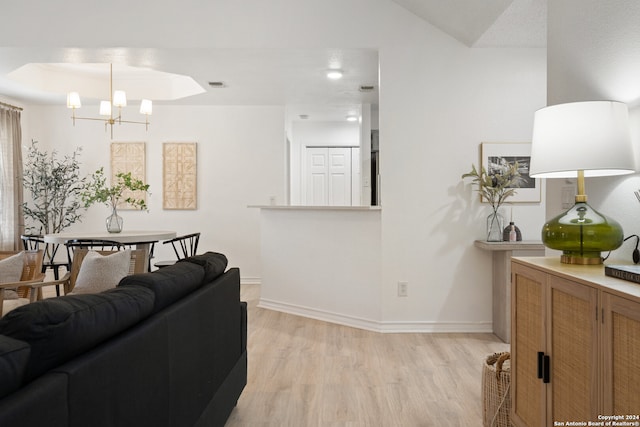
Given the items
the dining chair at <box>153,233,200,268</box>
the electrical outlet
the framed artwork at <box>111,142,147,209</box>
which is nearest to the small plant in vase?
the electrical outlet

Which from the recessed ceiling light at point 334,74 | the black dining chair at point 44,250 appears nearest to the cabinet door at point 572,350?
the black dining chair at point 44,250

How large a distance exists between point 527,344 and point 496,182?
93.3 inches

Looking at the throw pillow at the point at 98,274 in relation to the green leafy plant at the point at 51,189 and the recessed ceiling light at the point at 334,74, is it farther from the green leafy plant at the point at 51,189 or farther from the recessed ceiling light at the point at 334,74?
the green leafy plant at the point at 51,189

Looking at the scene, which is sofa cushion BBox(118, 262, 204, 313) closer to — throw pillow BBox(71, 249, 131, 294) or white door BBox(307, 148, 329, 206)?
throw pillow BBox(71, 249, 131, 294)

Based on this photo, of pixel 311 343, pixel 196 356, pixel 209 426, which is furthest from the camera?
pixel 311 343

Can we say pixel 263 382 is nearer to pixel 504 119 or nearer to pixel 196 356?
pixel 196 356

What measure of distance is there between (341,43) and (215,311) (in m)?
2.84

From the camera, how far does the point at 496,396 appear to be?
220 centimetres

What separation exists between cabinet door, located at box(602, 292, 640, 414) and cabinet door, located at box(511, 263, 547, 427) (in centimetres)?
42

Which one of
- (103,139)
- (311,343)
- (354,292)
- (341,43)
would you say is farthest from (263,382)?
(103,139)

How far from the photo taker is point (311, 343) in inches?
146

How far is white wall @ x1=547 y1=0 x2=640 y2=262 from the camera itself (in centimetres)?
185

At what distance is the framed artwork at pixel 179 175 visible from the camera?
659cm

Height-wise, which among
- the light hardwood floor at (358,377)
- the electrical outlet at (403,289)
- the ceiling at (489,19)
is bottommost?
the light hardwood floor at (358,377)
